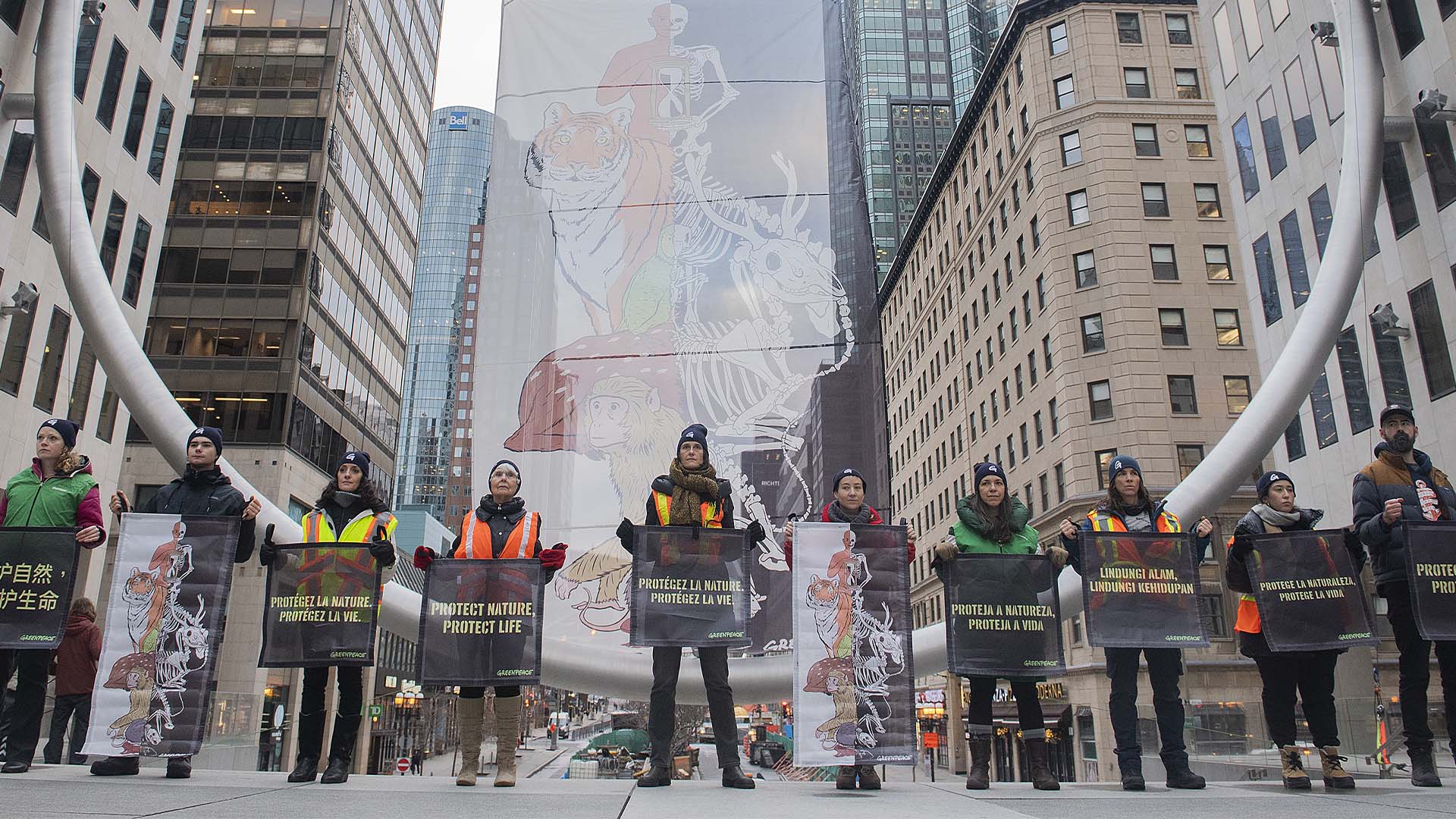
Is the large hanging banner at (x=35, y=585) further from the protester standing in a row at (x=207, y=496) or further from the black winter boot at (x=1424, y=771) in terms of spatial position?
the black winter boot at (x=1424, y=771)

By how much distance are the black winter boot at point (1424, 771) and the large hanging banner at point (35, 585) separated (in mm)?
8679

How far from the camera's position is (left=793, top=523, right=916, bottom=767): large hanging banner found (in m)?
5.84

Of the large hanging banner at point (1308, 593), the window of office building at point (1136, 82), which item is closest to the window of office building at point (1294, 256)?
the large hanging banner at point (1308, 593)

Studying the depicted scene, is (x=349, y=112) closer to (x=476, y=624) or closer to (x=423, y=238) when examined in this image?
(x=476, y=624)

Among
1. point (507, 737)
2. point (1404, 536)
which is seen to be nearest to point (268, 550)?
point (507, 737)

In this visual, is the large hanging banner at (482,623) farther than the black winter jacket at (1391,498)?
No

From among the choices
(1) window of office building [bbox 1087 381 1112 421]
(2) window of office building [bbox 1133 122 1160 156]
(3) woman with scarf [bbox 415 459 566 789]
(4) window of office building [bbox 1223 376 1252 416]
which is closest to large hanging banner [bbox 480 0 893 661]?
(3) woman with scarf [bbox 415 459 566 789]

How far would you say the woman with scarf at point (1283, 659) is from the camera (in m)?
6.34

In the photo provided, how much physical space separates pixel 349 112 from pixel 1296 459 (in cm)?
4099

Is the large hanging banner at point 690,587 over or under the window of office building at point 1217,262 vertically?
under

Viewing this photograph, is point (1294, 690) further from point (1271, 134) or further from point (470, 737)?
point (1271, 134)

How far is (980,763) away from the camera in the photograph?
584cm

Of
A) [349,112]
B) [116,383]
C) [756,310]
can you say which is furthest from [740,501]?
[349,112]

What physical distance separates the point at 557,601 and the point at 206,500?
4.82 m
